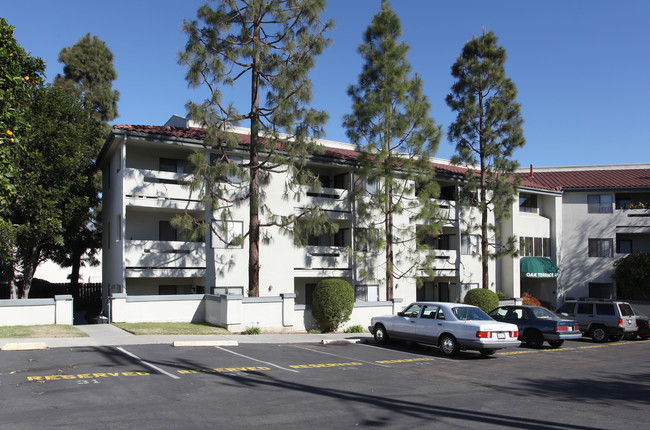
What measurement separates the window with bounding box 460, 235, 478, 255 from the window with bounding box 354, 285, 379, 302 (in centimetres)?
699

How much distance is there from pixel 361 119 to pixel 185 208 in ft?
31.0

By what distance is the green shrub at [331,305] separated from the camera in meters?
23.3

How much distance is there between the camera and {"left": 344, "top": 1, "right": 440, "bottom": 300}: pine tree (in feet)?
89.1

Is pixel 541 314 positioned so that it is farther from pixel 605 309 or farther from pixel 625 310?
pixel 625 310

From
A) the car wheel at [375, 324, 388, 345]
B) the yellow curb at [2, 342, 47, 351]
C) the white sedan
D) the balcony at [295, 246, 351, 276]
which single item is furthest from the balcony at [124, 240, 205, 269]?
the white sedan

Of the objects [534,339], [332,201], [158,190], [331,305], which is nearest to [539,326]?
[534,339]

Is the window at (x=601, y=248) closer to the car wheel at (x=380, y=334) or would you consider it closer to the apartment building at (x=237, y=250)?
the apartment building at (x=237, y=250)

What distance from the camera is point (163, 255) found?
2484cm

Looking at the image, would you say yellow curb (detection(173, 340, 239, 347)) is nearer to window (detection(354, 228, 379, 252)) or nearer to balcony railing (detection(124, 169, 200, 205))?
balcony railing (detection(124, 169, 200, 205))

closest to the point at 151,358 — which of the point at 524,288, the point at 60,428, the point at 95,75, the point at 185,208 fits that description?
the point at 60,428

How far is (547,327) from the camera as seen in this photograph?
19641 mm

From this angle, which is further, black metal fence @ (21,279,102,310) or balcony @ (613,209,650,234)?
balcony @ (613,209,650,234)

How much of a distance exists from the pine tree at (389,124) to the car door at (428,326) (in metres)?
9.51

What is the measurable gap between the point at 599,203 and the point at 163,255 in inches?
1211
